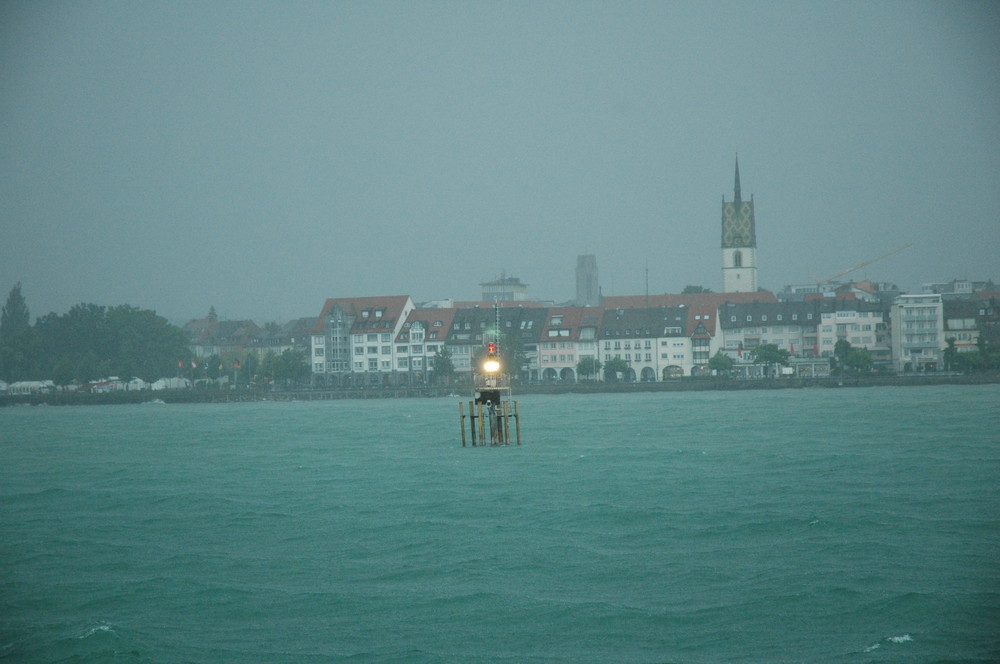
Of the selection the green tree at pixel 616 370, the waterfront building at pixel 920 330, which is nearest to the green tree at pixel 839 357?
the waterfront building at pixel 920 330

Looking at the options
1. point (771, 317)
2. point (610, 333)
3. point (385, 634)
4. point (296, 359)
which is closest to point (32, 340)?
point (296, 359)

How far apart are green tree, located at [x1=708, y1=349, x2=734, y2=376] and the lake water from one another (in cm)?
6941

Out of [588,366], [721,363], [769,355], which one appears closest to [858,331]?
[769,355]

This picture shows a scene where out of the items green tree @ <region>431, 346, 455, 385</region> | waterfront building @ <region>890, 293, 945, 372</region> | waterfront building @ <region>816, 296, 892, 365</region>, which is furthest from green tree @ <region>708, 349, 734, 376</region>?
green tree @ <region>431, 346, 455, 385</region>

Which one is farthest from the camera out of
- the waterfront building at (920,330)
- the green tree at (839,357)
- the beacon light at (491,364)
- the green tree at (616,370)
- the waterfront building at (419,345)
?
the waterfront building at (419,345)

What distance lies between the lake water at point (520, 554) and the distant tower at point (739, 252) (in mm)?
121691

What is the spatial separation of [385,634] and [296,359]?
5011 inches

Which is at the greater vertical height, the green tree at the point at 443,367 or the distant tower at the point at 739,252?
the distant tower at the point at 739,252

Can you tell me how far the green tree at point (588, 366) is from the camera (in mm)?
133000

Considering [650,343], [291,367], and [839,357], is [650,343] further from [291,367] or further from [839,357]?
[291,367]

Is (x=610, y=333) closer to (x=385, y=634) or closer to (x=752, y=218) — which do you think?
(x=752, y=218)

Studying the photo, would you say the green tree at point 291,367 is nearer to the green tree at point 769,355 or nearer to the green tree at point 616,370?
the green tree at point 616,370

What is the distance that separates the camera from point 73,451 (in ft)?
214

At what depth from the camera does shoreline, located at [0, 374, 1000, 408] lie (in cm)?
11750
